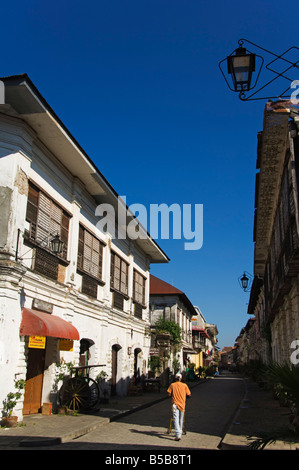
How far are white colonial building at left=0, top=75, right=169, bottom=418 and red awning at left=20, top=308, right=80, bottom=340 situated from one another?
0.09 ft

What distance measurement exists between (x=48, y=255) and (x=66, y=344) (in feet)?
9.31

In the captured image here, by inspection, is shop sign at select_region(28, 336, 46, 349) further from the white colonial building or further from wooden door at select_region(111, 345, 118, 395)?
wooden door at select_region(111, 345, 118, 395)

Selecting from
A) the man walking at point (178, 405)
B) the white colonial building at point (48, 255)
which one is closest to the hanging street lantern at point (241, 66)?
the white colonial building at point (48, 255)

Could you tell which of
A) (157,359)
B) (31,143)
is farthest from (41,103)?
(157,359)

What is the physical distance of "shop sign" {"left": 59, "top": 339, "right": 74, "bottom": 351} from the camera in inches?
516

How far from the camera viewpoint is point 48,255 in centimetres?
1262

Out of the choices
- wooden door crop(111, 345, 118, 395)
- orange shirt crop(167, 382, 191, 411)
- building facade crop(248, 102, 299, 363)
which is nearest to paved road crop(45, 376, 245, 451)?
orange shirt crop(167, 382, 191, 411)

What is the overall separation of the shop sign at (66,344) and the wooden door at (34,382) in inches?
24.9

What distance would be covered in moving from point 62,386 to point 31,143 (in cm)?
695

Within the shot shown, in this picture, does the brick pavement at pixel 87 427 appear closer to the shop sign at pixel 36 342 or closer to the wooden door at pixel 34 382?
the wooden door at pixel 34 382

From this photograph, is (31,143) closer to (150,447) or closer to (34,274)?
(34,274)

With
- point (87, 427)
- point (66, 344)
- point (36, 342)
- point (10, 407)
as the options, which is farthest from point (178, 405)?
point (66, 344)

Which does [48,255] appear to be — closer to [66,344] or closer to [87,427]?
[66,344]
